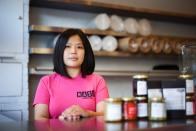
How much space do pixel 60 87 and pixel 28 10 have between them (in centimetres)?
118

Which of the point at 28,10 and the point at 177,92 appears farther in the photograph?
the point at 28,10

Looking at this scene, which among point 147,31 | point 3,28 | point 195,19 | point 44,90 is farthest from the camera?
point 195,19

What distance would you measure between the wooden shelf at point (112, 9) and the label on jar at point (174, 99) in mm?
1811

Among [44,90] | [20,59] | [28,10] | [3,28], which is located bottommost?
[44,90]

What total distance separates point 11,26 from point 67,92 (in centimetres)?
113

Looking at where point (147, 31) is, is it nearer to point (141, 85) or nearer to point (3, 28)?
point (3, 28)

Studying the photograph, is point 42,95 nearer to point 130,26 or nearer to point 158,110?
point 158,110

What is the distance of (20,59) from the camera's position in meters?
2.54

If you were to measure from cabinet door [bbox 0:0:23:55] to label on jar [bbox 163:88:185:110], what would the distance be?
67.5 inches

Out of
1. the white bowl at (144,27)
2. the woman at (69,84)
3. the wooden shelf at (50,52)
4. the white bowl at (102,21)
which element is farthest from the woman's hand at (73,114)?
the white bowl at (144,27)

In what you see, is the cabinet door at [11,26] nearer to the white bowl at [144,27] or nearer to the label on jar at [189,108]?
the white bowl at [144,27]

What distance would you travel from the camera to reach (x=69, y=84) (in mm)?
1749

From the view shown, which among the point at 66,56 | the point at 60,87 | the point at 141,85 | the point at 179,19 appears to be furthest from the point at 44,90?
the point at 179,19

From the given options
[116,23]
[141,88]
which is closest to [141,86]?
[141,88]
